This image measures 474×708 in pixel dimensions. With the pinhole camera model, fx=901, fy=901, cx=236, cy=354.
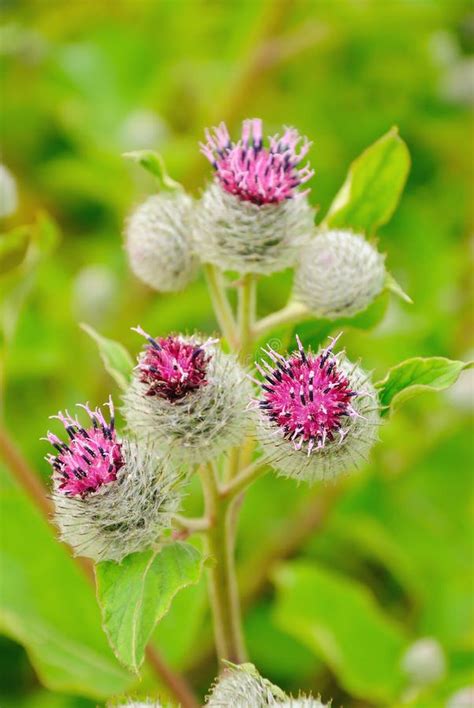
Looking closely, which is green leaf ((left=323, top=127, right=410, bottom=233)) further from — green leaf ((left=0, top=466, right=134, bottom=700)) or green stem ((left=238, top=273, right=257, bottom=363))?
green leaf ((left=0, top=466, right=134, bottom=700))

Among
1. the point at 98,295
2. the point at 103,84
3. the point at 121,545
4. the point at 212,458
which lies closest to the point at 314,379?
the point at 212,458

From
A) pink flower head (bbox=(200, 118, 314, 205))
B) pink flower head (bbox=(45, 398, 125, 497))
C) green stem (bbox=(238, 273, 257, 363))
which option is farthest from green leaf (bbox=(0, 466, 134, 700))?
pink flower head (bbox=(200, 118, 314, 205))

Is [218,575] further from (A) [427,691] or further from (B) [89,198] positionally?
(B) [89,198]

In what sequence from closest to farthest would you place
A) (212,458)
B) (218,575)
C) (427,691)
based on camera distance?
(212,458), (218,575), (427,691)

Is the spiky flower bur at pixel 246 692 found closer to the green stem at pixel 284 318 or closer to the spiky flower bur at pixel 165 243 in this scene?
the green stem at pixel 284 318

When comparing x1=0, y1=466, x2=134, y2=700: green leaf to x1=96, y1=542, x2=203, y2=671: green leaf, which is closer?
x1=96, y1=542, x2=203, y2=671: green leaf

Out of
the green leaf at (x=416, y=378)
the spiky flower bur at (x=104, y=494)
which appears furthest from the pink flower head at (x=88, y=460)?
the green leaf at (x=416, y=378)

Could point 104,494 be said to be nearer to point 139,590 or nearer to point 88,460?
point 88,460
